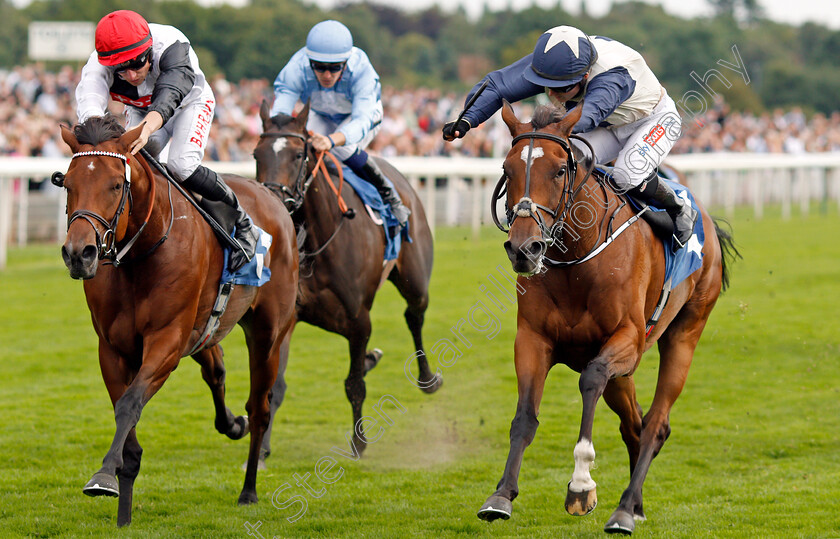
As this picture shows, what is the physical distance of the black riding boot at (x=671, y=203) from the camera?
5.03 meters

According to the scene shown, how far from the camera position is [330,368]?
9.02 meters

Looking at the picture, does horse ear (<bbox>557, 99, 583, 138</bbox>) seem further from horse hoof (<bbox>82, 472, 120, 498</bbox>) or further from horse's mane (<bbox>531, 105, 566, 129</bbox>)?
horse hoof (<bbox>82, 472, 120, 498</bbox>)

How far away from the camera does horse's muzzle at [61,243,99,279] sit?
3918mm

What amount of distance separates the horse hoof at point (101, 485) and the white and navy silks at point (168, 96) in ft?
5.00

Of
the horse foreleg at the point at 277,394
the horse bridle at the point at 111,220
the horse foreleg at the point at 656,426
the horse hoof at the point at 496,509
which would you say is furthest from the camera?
the horse foreleg at the point at 277,394

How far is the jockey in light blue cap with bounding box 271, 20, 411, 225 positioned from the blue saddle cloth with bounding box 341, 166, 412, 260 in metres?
0.05

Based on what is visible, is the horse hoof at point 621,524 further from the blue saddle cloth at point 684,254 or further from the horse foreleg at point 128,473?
the horse foreleg at point 128,473

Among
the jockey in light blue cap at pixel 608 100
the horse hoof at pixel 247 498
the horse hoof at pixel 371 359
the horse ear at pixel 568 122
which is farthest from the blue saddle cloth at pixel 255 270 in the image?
the horse hoof at pixel 371 359

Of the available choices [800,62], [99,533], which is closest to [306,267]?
[99,533]

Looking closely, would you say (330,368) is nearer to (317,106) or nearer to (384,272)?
(384,272)

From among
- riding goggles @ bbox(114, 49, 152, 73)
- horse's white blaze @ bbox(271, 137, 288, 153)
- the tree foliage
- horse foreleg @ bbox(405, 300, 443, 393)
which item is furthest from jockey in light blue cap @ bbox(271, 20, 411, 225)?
the tree foliage

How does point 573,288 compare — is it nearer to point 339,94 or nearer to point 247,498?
point 247,498

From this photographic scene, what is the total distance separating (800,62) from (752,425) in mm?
65478

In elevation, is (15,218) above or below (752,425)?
below
